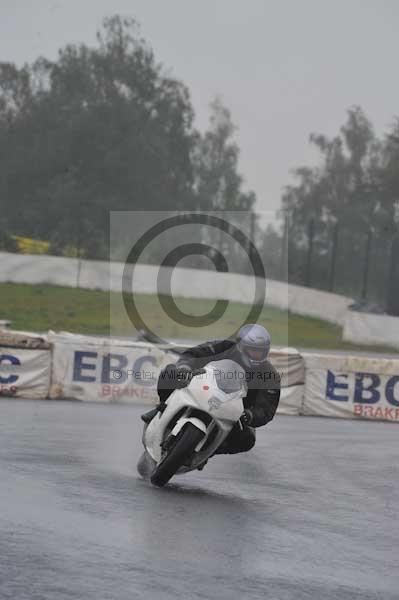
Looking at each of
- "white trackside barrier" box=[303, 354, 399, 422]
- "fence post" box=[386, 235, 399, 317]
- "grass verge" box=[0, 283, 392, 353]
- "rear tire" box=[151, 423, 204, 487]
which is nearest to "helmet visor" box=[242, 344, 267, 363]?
"rear tire" box=[151, 423, 204, 487]

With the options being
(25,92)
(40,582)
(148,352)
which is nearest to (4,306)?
(148,352)

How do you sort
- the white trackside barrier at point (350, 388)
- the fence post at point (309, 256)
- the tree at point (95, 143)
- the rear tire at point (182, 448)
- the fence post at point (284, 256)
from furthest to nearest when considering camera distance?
the tree at point (95, 143), the fence post at point (284, 256), the fence post at point (309, 256), the white trackside barrier at point (350, 388), the rear tire at point (182, 448)

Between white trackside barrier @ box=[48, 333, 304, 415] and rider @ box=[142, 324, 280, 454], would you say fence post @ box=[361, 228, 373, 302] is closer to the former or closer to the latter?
white trackside barrier @ box=[48, 333, 304, 415]

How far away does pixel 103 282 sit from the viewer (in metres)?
48.2

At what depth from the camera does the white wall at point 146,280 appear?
48250mm

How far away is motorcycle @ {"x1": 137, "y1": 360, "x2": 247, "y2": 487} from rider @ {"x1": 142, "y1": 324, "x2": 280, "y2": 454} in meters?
0.15

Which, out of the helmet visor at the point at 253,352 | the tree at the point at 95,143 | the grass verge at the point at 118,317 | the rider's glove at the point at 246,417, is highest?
the tree at the point at 95,143

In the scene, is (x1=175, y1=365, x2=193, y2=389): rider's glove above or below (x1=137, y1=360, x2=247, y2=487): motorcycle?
above

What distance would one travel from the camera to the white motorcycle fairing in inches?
356

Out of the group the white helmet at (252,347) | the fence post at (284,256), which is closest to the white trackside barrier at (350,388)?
the white helmet at (252,347)

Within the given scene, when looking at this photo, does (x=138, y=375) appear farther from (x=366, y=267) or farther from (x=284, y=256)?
(x=284, y=256)

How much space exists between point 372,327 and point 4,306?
14.9m

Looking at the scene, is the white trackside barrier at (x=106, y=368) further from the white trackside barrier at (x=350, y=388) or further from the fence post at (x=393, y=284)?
the fence post at (x=393, y=284)

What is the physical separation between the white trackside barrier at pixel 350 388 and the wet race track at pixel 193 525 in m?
6.52
